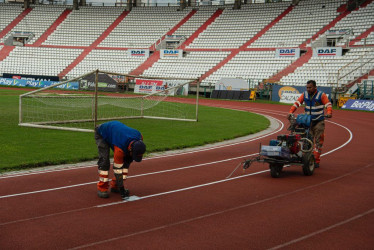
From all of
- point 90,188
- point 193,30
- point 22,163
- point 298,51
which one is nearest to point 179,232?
point 90,188

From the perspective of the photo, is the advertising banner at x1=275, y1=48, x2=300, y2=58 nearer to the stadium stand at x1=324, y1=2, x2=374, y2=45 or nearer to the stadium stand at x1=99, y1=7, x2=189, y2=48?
the stadium stand at x1=324, y1=2, x2=374, y2=45

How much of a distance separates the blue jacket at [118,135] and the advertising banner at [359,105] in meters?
28.3

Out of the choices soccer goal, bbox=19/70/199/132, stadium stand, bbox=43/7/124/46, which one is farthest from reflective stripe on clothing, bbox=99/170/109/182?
stadium stand, bbox=43/7/124/46

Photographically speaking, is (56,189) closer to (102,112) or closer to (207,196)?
(207,196)

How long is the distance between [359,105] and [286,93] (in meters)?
7.42

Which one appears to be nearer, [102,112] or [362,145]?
[362,145]

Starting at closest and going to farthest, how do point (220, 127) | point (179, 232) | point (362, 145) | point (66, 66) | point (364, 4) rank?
point (179, 232) → point (362, 145) → point (220, 127) → point (364, 4) → point (66, 66)

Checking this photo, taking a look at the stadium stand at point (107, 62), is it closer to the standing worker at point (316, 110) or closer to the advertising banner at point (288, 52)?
the advertising banner at point (288, 52)

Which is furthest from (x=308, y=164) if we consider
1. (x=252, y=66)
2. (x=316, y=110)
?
(x=252, y=66)

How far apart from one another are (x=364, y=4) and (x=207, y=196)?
1862 inches

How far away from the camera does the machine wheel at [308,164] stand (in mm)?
10062

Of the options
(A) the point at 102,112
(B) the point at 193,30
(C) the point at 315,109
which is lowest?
(A) the point at 102,112

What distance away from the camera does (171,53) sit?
53969 mm

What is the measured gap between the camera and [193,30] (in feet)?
189
